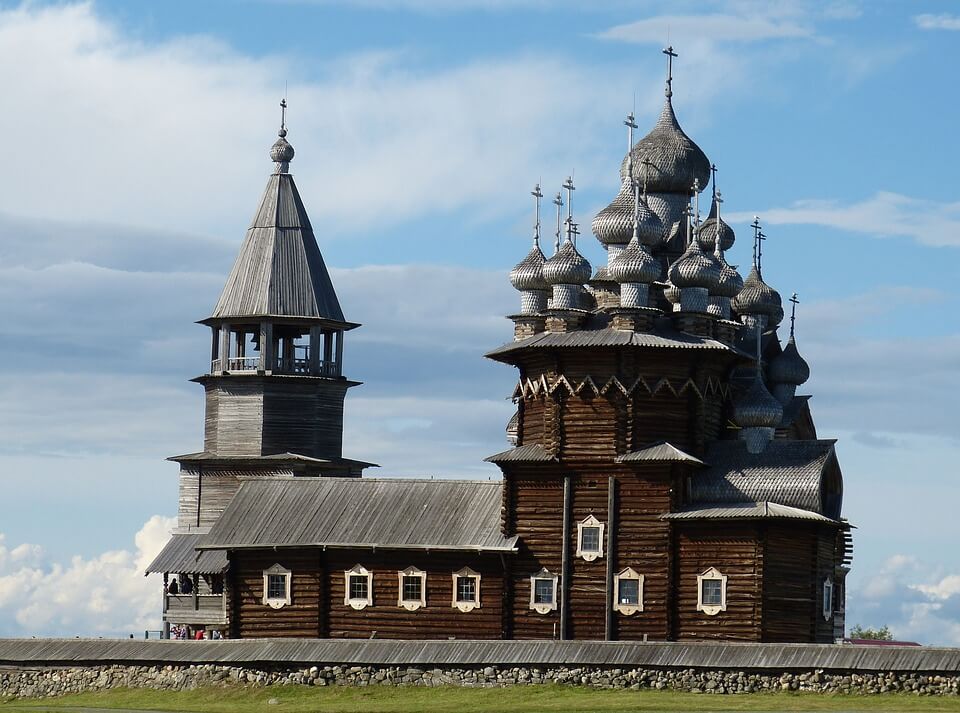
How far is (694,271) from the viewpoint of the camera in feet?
193

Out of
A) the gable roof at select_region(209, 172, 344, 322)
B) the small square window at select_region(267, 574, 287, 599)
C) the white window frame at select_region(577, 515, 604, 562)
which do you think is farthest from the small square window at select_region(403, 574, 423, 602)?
the gable roof at select_region(209, 172, 344, 322)

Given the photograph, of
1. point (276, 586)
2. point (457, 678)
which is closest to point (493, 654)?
point (457, 678)

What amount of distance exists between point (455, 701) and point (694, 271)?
1493 centimetres

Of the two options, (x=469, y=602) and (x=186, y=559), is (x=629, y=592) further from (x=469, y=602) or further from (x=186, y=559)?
(x=186, y=559)

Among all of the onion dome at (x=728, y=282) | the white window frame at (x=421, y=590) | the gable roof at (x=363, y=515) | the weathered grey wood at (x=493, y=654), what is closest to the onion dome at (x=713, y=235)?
the onion dome at (x=728, y=282)

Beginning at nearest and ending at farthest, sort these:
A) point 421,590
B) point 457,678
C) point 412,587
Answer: point 457,678 → point 421,590 → point 412,587

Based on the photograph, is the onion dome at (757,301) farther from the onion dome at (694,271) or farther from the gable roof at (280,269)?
the gable roof at (280,269)

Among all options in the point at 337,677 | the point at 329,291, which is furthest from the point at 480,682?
the point at 329,291

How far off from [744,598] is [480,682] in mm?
8570

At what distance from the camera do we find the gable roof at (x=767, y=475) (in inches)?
2234

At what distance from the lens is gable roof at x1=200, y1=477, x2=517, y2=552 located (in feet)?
197

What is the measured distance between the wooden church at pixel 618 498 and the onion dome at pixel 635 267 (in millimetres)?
54

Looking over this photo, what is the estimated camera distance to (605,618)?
2271 inches

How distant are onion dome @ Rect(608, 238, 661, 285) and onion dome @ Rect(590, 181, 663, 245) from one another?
1276 mm
